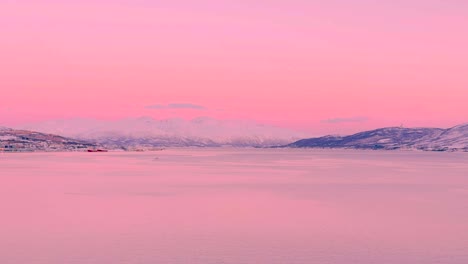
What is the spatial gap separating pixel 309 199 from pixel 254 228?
2647cm

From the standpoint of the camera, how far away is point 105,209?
5947cm

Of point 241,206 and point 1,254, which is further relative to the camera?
point 241,206

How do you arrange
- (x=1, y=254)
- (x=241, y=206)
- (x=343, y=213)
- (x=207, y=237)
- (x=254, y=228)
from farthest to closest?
(x=241, y=206) → (x=343, y=213) → (x=254, y=228) → (x=207, y=237) → (x=1, y=254)

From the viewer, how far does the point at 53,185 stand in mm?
91062

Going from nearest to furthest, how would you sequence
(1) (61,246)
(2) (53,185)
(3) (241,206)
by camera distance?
(1) (61,246) → (3) (241,206) → (2) (53,185)

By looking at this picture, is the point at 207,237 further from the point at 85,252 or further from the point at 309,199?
the point at 309,199

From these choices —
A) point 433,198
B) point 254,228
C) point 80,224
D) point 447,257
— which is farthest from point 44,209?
point 433,198

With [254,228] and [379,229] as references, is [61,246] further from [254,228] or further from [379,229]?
[379,229]

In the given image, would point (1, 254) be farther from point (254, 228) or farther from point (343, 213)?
point (343, 213)

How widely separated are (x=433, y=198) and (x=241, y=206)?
89.7ft

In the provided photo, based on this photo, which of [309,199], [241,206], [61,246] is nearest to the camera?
[61,246]

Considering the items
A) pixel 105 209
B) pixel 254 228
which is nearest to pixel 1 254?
pixel 254 228

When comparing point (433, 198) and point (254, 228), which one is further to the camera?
point (433, 198)

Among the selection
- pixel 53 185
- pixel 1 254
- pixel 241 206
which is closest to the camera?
pixel 1 254
